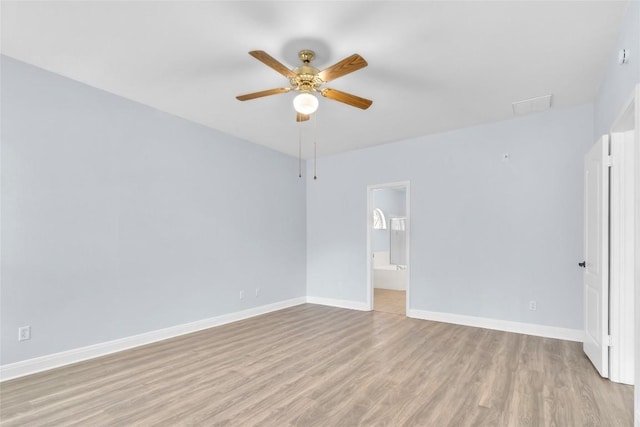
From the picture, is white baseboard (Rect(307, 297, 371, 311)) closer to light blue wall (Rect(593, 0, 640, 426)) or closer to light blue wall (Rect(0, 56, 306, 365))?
light blue wall (Rect(0, 56, 306, 365))

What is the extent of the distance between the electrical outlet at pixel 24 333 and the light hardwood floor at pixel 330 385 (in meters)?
0.35

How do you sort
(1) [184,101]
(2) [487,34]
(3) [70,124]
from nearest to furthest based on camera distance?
(2) [487,34] < (3) [70,124] < (1) [184,101]

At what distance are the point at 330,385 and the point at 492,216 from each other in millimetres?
3214

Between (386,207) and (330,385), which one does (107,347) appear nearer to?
(330,385)

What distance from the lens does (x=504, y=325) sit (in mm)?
4492

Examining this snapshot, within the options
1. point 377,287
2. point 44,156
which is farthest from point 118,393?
point 377,287

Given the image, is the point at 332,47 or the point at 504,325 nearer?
the point at 332,47

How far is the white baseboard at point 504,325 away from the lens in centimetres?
408

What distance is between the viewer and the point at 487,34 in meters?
2.63

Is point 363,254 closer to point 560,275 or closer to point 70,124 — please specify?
point 560,275

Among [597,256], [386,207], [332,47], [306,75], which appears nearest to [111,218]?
[306,75]

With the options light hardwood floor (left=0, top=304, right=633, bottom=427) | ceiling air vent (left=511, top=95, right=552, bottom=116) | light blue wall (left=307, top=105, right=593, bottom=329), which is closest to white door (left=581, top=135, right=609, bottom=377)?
light hardwood floor (left=0, top=304, right=633, bottom=427)

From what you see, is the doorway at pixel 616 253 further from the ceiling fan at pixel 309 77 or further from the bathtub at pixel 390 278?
the bathtub at pixel 390 278

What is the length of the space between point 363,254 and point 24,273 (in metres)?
4.49
